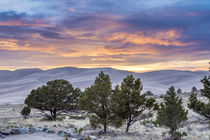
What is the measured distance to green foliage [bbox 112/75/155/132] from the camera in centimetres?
1986

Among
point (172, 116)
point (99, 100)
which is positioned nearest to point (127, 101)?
point (99, 100)

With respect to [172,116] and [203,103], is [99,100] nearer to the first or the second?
[172,116]

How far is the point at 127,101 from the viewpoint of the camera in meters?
20.1

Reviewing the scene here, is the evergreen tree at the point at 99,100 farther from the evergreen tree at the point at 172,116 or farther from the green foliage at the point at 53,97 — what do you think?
the green foliage at the point at 53,97

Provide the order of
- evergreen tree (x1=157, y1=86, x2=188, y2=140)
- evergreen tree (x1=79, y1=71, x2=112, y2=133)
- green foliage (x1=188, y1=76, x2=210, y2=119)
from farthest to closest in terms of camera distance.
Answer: evergreen tree (x1=79, y1=71, x2=112, y2=133) < green foliage (x1=188, y1=76, x2=210, y2=119) < evergreen tree (x1=157, y1=86, x2=188, y2=140)

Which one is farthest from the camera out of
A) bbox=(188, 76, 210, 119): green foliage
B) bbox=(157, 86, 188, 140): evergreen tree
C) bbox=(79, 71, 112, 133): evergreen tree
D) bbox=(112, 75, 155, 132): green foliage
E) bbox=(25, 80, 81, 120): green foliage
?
bbox=(25, 80, 81, 120): green foliage

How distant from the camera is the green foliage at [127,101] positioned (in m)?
19.9

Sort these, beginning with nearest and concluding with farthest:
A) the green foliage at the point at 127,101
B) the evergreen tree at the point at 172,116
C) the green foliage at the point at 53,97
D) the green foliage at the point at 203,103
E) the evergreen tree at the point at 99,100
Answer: the evergreen tree at the point at 172,116 → the green foliage at the point at 203,103 → the green foliage at the point at 127,101 → the evergreen tree at the point at 99,100 → the green foliage at the point at 53,97

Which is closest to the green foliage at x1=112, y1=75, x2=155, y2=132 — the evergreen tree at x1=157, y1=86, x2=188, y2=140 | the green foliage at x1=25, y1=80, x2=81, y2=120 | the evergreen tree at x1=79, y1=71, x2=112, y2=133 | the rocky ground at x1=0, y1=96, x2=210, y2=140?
the evergreen tree at x1=79, y1=71, x2=112, y2=133

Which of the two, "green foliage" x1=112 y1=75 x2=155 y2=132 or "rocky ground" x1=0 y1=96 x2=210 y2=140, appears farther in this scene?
"green foliage" x1=112 y1=75 x2=155 y2=132

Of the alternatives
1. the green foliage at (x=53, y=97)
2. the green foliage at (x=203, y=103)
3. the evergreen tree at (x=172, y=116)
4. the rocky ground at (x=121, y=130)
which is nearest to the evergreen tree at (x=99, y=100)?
the rocky ground at (x=121, y=130)

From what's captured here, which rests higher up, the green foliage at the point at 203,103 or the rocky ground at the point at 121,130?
the green foliage at the point at 203,103

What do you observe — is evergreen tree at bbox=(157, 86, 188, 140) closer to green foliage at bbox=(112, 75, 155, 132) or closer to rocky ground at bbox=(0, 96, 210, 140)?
rocky ground at bbox=(0, 96, 210, 140)

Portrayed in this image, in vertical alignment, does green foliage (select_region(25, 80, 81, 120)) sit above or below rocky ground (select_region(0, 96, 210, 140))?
above
